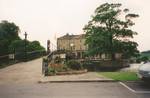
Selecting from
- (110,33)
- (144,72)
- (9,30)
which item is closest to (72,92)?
(144,72)

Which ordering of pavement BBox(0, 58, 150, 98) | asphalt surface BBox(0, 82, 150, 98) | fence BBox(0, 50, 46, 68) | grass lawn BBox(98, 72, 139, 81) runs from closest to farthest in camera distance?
asphalt surface BBox(0, 82, 150, 98) < pavement BBox(0, 58, 150, 98) < grass lawn BBox(98, 72, 139, 81) < fence BBox(0, 50, 46, 68)

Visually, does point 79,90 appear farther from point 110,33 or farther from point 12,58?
point 110,33

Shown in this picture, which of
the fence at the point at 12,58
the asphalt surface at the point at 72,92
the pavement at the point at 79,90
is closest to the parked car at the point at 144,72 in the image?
the pavement at the point at 79,90

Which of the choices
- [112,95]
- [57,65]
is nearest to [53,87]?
[112,95]

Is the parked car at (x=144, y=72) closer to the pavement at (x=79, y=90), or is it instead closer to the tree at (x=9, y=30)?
the pavement at (x=79, y=90)

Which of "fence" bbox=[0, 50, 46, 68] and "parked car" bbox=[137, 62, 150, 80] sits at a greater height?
"fence" bbox=[0, 50, 46, 68]

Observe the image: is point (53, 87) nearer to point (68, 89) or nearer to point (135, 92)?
point (68, 89)

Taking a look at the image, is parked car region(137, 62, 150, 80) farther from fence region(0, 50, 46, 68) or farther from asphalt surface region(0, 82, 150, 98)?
fence region(0, 50, 46, 68)

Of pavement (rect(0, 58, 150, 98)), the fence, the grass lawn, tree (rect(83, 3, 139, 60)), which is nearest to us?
pavement (rect(0, 58, 150, 98))

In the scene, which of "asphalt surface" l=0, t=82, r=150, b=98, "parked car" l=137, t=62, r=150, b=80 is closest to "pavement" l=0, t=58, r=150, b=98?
"asphalt surface" l=0, t=82, r=150, b=98

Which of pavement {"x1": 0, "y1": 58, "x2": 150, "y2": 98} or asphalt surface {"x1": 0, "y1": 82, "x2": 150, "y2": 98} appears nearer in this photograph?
asphalt surface {"x1": 0, "y1": 82, "x2": 150, "y2": 98}

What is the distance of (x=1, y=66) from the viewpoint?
26.8m

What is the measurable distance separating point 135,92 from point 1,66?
15.6 metres

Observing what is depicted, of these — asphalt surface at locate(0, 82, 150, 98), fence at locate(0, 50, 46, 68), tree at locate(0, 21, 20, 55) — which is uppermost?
tree at locate(0, 21, 20, 55)
